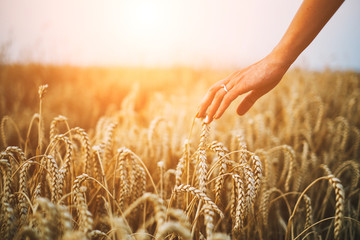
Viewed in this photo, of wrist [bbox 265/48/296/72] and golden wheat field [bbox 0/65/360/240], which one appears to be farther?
wrist [bbox 265/48/296/72]

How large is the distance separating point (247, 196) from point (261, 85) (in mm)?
540

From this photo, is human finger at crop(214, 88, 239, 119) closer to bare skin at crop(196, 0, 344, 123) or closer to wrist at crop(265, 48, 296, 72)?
bare skin at crop(196, 0, 344, 123)

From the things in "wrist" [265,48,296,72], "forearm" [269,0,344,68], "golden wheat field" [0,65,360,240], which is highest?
"forearm" [269,0,344,68]

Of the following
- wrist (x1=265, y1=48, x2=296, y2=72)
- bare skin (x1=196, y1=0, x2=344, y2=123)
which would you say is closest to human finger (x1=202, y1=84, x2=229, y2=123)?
bare skin (x1=196, y1=0, x2=344, y2=123)

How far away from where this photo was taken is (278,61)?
3.90 feet

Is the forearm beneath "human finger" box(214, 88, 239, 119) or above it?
above

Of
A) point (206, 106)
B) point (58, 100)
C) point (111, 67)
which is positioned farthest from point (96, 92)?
point (206, 106)

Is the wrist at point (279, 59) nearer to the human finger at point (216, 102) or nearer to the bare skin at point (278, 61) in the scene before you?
the bare skin at point (278, 61)

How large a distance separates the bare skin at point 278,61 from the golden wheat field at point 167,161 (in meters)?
0.16

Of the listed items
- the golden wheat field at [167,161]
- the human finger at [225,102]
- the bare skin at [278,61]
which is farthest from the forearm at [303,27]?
the golden wheat field at [167,161]

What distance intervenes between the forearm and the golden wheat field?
0.44m

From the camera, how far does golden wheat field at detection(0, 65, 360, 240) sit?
92 cm

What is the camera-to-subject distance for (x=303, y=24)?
3.84ft

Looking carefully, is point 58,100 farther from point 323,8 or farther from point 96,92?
point 323,8
